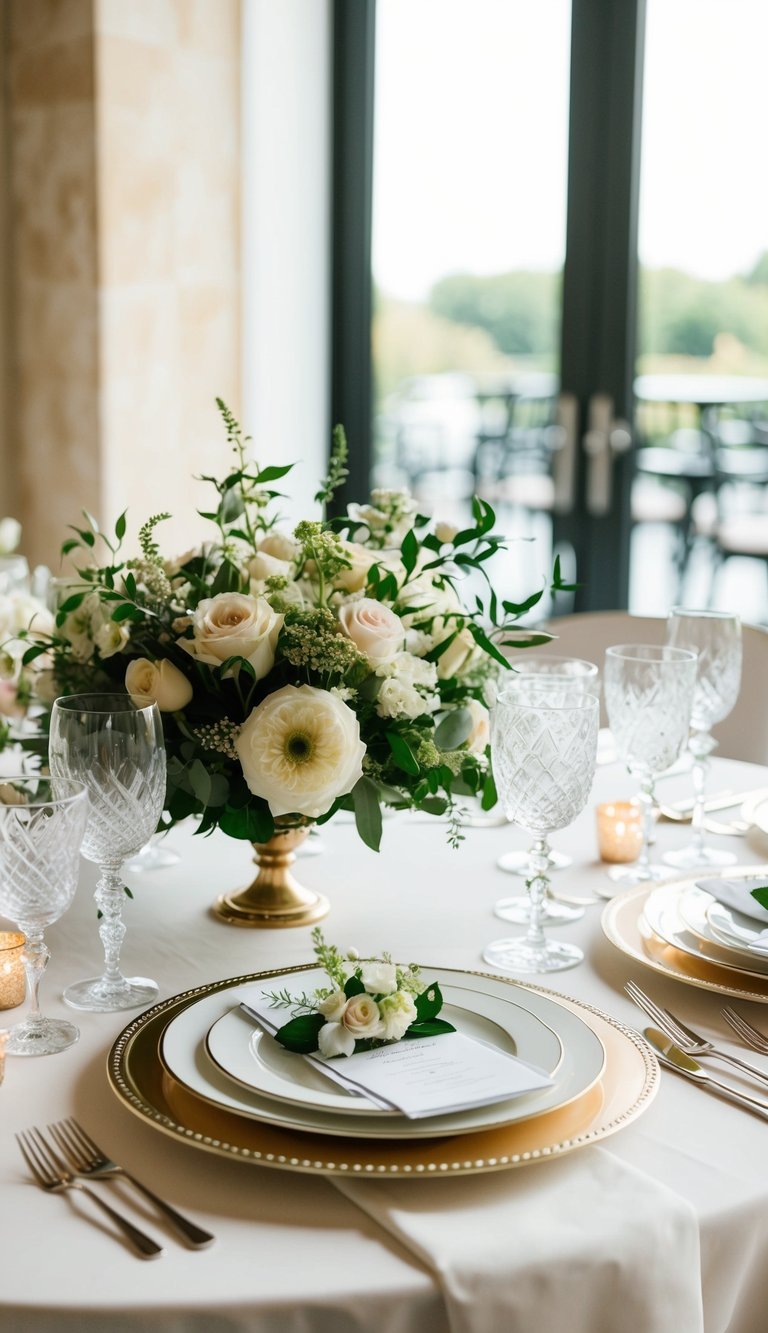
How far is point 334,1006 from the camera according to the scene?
920 millimetres

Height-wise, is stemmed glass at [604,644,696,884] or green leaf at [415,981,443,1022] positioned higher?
stemmed glass at [604,644,696,884]

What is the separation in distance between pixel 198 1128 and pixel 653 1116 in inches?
11.7

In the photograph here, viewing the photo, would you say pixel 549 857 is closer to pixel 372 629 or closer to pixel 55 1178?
pixel 372 629

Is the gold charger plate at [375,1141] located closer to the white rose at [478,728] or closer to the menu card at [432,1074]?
the menu card at [432,1074]

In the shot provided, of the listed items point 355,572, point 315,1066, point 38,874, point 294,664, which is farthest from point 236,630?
point 315,1066

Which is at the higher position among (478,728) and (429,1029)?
(478,728)

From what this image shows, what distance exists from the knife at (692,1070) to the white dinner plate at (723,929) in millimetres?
126

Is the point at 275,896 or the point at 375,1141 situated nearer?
the point at 375,1141

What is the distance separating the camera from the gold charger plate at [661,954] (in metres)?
1.08

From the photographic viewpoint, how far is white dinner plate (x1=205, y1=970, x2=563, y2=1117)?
2.79ft

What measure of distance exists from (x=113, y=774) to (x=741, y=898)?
0.54 meters

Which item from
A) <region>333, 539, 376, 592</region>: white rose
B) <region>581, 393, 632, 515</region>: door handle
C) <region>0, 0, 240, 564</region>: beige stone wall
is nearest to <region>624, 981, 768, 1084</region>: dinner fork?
<region>333, 539, 376, 592</region>: white rose

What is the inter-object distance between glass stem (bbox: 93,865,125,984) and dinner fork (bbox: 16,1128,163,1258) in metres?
0.24

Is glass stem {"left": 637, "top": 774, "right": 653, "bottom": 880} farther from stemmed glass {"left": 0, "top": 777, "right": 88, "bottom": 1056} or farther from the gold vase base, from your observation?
stemmed glass {"left": 0, "top": 777, "right": 88, "bottom": 1056}
